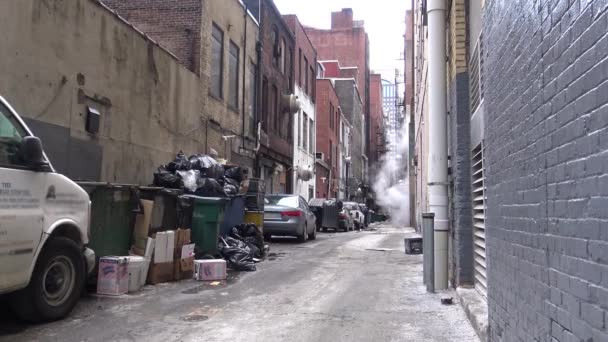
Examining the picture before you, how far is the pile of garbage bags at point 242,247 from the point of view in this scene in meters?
9.84

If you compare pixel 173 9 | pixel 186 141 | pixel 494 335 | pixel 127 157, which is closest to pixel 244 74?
pixel 173 9

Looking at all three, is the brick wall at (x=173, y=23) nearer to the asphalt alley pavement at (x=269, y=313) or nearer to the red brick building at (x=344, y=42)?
the asphalt alley pavement at (x=269, y=313)

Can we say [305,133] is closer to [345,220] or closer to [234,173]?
[345,220]

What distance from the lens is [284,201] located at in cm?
1642

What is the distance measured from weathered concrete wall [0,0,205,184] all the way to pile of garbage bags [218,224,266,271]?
2.60 m

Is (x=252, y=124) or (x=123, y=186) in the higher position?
(x=252, y=124)

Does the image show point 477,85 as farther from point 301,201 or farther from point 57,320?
point 301,201

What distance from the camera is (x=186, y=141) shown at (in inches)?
573

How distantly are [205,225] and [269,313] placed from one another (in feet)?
11.7

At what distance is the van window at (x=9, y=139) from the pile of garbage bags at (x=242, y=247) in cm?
516

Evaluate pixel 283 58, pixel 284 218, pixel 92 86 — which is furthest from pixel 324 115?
pixel 92 86

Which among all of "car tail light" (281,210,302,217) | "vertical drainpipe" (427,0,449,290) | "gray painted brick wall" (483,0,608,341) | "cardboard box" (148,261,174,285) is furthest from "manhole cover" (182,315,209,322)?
"car tail light" (281,210,302,217)

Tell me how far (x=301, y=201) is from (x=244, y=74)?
224 inches

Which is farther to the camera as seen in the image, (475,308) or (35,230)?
(475,308)
